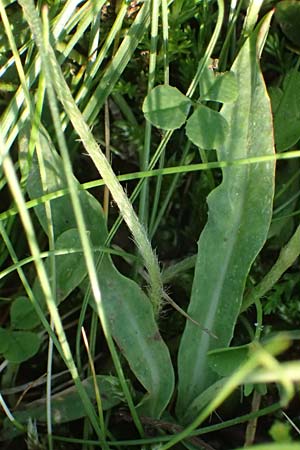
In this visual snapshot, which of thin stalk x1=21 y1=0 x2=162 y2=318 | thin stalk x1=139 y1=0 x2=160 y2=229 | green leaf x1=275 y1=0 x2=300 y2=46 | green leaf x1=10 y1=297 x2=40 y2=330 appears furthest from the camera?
green leaf x1=275 y1=0 x2=300 y2=46

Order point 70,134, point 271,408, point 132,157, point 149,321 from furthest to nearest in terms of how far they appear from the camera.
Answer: point 132,157 < point 70,134 < point 149,321 < point 271,408

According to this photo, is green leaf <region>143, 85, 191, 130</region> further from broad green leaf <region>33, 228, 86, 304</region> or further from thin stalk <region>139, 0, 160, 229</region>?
broad green leaf <region>33, 228, 86, 304</region>

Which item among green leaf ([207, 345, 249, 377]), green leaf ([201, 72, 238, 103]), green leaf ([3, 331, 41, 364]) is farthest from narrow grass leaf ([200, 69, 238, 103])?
green leaf ([3, 331, 41, 364])

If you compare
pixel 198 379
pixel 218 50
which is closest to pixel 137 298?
pixel 198 379

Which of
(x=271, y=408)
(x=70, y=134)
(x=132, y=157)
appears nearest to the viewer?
(x=271, y=408)

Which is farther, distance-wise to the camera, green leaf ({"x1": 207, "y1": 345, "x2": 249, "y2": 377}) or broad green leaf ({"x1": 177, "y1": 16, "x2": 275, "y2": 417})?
broad green leaf ({"x1": 177, "y1": 16, "x2": 275, "y2": 417})

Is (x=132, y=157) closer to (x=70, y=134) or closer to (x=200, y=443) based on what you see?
(x=70, y=134)
